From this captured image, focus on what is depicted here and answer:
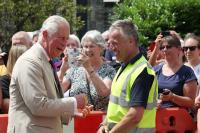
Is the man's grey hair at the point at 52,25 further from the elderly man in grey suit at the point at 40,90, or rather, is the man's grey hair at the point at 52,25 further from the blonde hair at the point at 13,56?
the blonde hair at the point at 13,56

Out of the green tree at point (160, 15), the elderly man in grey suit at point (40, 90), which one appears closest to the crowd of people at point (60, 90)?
the elderly man in grey suit at point (40, 90)

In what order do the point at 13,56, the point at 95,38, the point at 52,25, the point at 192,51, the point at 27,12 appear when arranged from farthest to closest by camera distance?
the point at 27,12 < the point at 192,51 < the point at 13,56 < the point at 95,38 < the point at 52,25

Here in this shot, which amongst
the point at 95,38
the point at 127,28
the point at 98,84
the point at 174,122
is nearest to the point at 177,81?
the point at 174,122

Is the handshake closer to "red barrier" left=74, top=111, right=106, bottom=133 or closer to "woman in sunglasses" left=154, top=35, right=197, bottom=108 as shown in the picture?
"red barrier" left=74, top=111, right=106, bottom=133

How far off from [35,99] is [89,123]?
1.68 meters

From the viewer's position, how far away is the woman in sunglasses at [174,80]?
5883 millimetres

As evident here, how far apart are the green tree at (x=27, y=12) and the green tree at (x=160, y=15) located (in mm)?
2859

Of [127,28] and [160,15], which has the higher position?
[127,28]

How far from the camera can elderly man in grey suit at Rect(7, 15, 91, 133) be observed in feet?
14.4

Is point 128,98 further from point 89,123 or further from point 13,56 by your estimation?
point 13,56

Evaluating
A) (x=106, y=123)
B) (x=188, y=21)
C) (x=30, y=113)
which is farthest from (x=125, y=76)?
(x=188, y=21)

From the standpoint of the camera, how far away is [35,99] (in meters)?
4.38

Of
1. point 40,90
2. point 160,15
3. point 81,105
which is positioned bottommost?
point 160,15

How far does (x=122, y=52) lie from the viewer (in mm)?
4594
